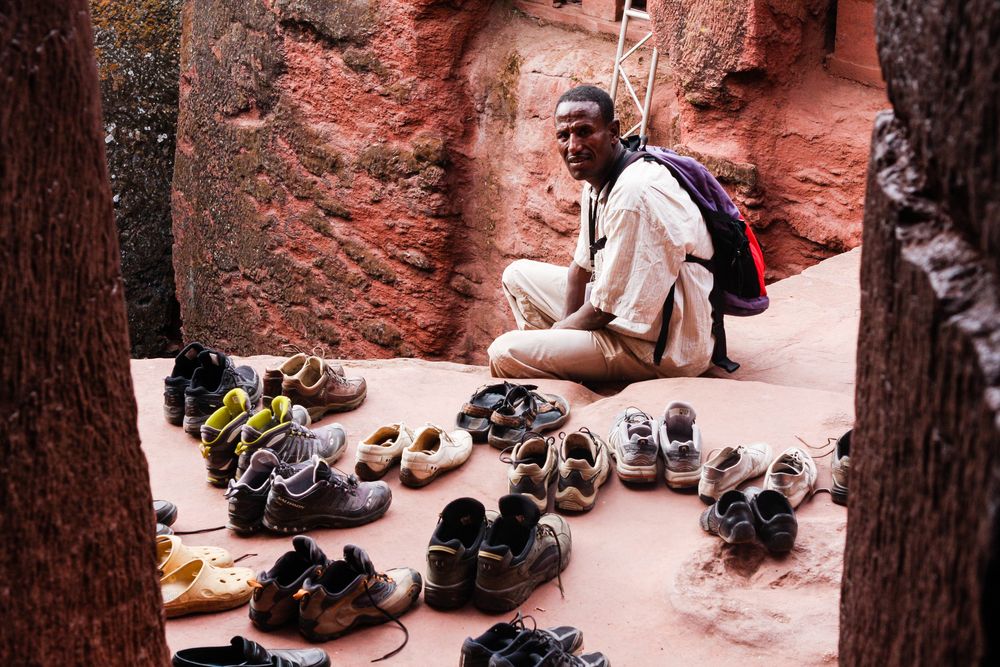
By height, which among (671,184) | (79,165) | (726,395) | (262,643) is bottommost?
(262,643)

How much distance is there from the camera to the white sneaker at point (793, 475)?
3559 millimetres

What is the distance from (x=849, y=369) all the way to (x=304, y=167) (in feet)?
17.6

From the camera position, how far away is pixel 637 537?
3521 millimetres

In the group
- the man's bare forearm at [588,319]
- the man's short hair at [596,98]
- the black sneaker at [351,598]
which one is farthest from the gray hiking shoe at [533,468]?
the man's short hair at [596,98]

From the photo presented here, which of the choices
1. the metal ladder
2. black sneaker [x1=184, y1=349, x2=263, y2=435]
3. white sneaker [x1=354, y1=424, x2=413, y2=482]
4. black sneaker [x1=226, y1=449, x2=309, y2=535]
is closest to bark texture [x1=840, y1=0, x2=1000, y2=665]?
black sneaker [x1=226, y1=449, x2=309, y2=535]

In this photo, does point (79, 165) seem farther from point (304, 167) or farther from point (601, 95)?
point (304, 167)

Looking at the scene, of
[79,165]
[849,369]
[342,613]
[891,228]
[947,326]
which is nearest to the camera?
[947,326]

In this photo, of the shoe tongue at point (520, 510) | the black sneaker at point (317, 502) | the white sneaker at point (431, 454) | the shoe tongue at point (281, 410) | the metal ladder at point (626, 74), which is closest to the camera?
the shoe tongue at point (520, 510)

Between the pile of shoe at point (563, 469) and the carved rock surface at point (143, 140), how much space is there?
325 inches

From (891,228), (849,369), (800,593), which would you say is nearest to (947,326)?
(891,228)

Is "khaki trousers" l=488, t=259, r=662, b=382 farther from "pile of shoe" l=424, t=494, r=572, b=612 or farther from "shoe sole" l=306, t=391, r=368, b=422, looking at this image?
"pile of shoe" l=424, t=494, r=572, b=612

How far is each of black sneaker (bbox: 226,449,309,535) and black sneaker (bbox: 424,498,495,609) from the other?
68cm

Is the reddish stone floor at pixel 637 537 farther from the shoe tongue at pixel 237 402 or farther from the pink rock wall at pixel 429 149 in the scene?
the pink rock wall at pixel 429 149

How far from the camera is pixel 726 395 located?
4457 mm
